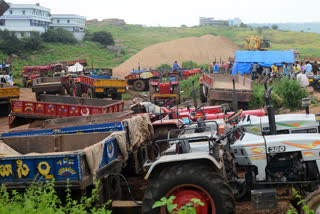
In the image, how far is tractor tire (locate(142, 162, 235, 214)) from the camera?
507 cm

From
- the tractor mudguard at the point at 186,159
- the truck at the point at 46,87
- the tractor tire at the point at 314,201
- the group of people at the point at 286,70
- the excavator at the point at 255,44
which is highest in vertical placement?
the excavator at the point at 255,44

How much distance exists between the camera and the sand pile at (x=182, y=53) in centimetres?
4856

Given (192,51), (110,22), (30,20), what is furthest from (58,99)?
(110,22)

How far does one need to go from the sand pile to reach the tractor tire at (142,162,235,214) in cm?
4073

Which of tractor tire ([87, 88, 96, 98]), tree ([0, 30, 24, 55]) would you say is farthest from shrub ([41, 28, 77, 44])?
tractor tire ([87, 88, 96, 98])

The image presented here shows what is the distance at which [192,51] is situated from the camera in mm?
53250

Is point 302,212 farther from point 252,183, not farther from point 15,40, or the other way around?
point 15,40

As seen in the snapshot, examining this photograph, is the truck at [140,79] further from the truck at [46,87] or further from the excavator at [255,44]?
the excavator at [255,44]

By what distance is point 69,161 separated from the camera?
5.92 meters

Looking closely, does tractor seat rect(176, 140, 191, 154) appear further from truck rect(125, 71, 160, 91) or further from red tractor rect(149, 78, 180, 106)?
truck rect(125, 71, 160, 91)

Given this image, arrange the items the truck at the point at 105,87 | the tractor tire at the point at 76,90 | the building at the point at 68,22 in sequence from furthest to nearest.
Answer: the building at the point at 68,22 → the tractor tire at the point at 76,90 → the truck at the point at 105,87

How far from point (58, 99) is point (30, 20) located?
196 ft

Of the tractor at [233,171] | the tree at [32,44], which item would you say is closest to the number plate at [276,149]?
the tractor at [233,171]

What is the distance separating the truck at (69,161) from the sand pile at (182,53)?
37860 mm
